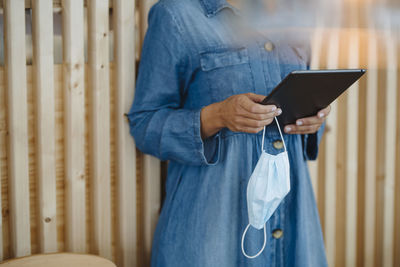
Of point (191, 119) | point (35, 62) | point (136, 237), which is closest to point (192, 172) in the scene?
point (191, 119)

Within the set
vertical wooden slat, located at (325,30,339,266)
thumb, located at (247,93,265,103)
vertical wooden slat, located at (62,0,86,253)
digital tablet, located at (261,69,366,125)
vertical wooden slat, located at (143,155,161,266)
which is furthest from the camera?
vertical wooden slat, located at (325,30,339,266)

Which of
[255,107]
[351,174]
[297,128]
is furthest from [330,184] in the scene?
[255,107]

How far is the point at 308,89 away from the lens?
2.95 ft

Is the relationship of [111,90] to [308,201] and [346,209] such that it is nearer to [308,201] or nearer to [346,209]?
[308,201]

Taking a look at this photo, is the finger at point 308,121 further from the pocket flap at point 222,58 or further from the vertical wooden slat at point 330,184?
the vertical wooden slat at point 330,184

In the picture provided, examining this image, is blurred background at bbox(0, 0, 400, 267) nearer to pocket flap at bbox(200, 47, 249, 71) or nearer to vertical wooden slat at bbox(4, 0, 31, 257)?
vertical wooden slat at bbox(4, 0, 31, 257)

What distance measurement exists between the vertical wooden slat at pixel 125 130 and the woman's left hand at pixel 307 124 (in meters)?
0.49

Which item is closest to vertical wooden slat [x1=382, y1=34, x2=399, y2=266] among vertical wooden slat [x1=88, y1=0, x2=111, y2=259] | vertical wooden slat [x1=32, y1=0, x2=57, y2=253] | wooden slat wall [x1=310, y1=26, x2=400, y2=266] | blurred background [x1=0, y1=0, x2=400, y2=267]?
wooden slat wall [x1=310, y1=26, x2=400, y2=266]

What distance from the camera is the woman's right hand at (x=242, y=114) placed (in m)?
0.92

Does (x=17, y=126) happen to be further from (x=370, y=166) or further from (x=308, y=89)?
(x=370, y=166)

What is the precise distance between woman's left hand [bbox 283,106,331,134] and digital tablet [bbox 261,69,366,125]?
0.03m

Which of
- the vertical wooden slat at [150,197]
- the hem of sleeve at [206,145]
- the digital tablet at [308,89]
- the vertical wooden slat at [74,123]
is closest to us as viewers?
the digital tablet at [308,89]

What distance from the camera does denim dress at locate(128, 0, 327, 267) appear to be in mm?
1066

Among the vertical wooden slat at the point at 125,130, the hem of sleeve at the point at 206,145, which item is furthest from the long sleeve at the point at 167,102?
the vertical wooden slat at the point at 125,130
